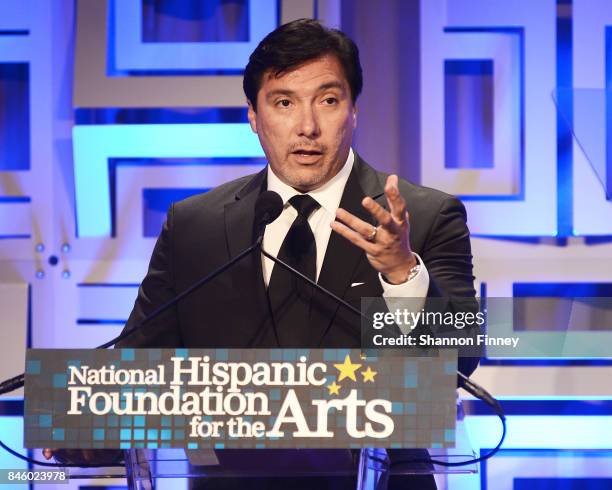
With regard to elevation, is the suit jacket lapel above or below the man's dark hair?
below

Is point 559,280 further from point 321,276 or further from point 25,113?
point 25,113

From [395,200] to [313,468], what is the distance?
0.39m

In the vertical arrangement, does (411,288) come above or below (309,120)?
below

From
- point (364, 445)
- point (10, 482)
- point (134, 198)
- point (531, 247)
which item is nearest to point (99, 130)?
point (134, 198)

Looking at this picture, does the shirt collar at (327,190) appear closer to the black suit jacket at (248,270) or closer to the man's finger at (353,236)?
the black suit jacket at (248,270)

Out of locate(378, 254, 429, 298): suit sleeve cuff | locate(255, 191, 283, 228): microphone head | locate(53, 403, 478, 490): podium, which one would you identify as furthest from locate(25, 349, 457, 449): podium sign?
locate(255, 191, 283, 228): microphone head

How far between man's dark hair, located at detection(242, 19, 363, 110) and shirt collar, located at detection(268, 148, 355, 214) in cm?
20

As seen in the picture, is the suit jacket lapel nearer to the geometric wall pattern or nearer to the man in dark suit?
the man in dark suit

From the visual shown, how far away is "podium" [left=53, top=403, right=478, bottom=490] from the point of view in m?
1.26

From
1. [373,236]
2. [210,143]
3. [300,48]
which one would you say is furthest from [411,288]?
[210,143]

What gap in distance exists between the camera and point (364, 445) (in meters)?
1.22

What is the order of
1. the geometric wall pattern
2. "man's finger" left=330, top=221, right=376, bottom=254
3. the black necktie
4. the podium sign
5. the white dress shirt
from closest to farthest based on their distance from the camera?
the podium sign → "man's finger" left=330, top=221, right=376, bottom=254 → the black necktie → the white dress shirt → the geometric wall pattern

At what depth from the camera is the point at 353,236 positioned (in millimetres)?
1343

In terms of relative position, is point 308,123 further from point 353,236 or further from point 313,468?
point 313,468
